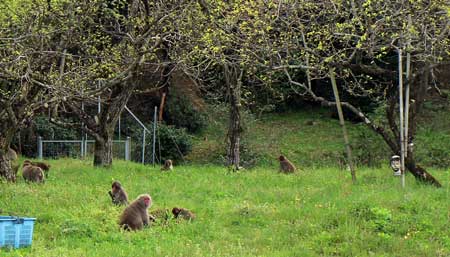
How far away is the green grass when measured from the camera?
10.4 meters

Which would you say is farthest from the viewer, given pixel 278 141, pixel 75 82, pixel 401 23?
pixel 278 141

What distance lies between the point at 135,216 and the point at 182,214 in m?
1.05

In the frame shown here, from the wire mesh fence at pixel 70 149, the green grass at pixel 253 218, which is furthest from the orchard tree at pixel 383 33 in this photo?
the wire mesh fence at pixel 70 149

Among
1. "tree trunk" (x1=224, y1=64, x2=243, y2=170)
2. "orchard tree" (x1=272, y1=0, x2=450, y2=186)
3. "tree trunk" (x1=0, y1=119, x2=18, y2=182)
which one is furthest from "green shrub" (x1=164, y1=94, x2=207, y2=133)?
"orchard tree" (x1=272, y1=0, x2=450, y2=186)

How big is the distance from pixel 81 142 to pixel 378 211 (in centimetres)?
1744

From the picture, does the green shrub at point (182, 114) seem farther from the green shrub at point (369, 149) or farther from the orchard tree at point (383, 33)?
the orchard tree at point (383, 33)

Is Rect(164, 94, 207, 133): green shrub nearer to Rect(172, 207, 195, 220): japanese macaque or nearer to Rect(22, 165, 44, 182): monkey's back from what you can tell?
Rect(22, 165, 44, 182): monkey's back

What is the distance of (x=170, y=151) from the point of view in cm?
2775

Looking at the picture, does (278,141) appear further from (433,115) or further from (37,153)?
(37,153)

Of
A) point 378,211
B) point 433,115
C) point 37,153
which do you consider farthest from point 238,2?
point 433,115

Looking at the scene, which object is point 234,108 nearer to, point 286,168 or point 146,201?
point 286,168

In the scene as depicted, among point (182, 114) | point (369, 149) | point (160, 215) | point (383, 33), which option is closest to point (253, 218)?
point (160, 215)

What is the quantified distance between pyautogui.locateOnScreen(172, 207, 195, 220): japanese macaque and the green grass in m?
0.23

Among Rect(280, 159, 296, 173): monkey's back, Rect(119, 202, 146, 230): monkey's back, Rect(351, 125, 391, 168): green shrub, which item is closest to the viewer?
Rect(119, 202, 146, 230): monkey's back
